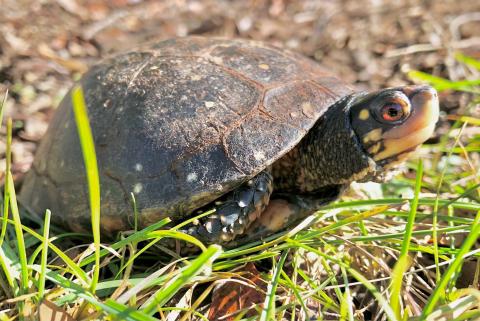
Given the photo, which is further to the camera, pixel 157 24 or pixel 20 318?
pixel 157 24

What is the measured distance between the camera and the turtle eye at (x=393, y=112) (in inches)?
55.5

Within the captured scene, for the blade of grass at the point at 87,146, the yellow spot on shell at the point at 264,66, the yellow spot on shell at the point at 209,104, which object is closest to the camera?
the blade of grass at the point at 87,146

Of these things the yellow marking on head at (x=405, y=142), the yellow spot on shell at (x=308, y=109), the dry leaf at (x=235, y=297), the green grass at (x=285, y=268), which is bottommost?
the dry leaf at (x=235, y=297)

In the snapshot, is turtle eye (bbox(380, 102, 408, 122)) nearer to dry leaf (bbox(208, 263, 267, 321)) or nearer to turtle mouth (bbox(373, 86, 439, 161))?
turtle mouth (bbox(373, 86, 439, 161))

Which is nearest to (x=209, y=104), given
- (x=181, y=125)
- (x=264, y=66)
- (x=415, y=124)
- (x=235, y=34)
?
(x=181, y=125)

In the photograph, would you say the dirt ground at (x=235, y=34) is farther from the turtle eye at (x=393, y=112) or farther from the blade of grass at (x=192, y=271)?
the blade of grass at (x=192, y=271)

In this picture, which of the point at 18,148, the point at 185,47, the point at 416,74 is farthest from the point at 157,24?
the point at 416,74

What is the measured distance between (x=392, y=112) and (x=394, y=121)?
29mm

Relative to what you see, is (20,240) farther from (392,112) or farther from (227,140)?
(392,112)

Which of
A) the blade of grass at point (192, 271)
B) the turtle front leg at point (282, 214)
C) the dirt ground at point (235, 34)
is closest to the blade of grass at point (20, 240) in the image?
the blade of grass at point (192, 271)

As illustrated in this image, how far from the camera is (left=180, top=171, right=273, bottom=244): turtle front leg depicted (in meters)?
1.42

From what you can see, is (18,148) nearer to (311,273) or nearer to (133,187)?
(133,187)

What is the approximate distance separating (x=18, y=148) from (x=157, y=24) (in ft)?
5.70

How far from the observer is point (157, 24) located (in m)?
3.70
